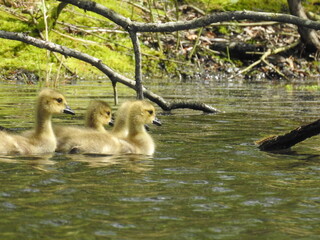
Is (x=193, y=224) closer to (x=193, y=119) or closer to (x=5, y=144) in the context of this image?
(x=5, y=144)

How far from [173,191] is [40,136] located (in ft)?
9.06

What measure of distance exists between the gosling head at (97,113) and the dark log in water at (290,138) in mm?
2079

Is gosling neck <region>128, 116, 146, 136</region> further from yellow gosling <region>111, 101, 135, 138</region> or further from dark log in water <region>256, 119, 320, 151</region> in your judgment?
dark log in water <region>256, 119, 320, 151</region>

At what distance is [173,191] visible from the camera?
20.4 ft

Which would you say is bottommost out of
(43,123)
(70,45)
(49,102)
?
(43,123)

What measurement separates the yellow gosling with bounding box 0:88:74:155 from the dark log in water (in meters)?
2.55

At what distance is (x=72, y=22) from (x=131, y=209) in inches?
652

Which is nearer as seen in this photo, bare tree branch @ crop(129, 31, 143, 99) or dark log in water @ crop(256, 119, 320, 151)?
dark log in water @ crop(256, 119, 320, 151)

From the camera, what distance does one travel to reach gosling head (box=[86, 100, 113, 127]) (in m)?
9.50

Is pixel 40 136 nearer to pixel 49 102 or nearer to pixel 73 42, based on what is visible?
pixel 49 102

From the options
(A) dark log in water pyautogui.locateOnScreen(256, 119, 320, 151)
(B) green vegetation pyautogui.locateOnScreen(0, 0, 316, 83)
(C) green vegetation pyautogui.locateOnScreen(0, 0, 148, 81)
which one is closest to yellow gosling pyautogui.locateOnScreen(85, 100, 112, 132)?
(A) dark log in water pyautogui.locateOnScreen(256, 119, 320, 151)

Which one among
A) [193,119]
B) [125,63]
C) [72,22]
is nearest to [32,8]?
[72,22]

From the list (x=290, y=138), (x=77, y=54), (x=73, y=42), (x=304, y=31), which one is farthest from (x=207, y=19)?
(x=304, y=31)

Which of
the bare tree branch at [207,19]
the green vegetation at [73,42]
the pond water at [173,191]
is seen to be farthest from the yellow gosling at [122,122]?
the green vegetation at [73,42]
